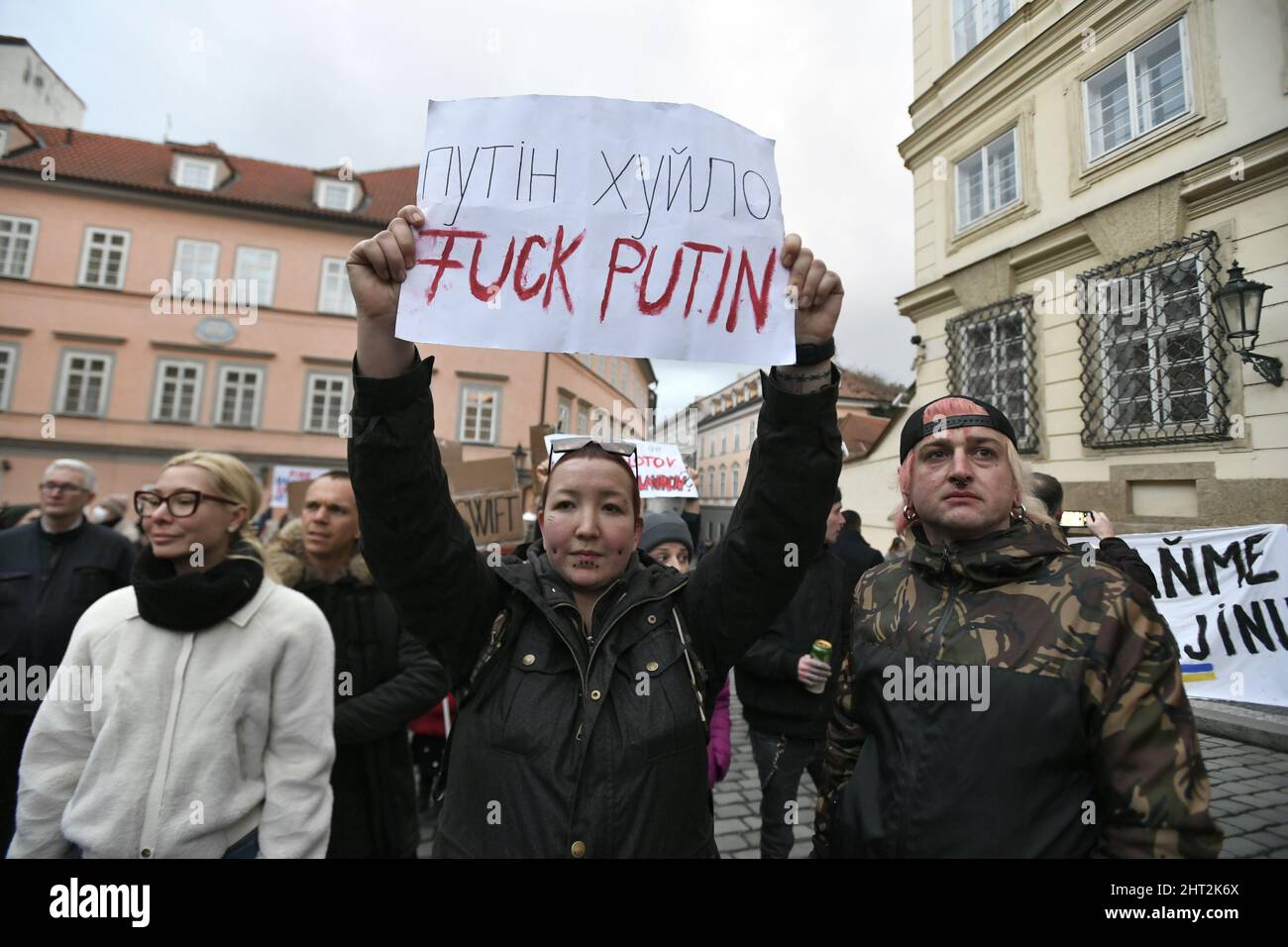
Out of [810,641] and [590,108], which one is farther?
[810,641]

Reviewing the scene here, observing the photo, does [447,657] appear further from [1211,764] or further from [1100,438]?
[1100,438]

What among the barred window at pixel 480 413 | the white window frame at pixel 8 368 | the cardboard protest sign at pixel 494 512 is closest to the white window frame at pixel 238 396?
the white window frame at pixel 8 368

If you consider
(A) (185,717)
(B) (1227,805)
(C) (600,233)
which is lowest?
(B) (1227,805)

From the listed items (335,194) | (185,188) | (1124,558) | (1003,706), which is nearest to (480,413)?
(335,194)

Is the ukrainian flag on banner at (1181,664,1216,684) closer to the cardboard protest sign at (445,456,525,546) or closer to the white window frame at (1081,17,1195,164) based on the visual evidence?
the cardboard protest sign at (445,456,525,546)

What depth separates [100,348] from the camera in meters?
21.5

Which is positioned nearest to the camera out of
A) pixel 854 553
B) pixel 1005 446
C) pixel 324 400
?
pixel 1005 446

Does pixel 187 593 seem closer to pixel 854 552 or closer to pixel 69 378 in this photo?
pixel 854 552

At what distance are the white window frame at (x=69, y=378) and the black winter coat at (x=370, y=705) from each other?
81.3 feet

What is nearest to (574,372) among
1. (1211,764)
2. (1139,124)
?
(1139,124)

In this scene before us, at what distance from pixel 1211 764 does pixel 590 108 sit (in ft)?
21.3

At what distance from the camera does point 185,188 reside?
23109 millimetres

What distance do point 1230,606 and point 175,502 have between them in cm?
709
